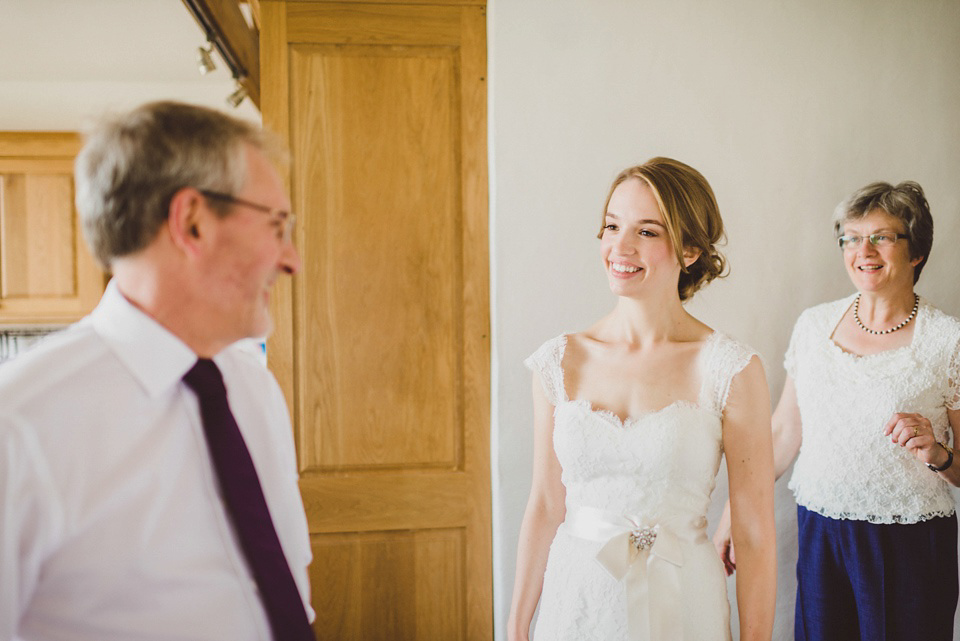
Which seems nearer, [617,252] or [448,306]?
[617,252]

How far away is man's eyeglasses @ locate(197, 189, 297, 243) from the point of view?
2.98 feet

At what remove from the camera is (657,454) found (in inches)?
54.4

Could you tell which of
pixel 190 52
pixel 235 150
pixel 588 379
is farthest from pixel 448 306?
pixel 190 52

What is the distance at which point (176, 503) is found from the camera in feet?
2.92

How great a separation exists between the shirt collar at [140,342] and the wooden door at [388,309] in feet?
4.19

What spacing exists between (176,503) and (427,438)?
1.38 meters

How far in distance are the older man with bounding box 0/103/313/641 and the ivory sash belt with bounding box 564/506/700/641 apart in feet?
2.27

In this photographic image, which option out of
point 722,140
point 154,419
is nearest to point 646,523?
point 154,419

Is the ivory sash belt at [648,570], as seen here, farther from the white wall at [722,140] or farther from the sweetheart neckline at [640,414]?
the white wall at [722,140]

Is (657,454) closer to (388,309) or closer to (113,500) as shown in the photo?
(113,500)

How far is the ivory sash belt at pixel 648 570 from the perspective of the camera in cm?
136

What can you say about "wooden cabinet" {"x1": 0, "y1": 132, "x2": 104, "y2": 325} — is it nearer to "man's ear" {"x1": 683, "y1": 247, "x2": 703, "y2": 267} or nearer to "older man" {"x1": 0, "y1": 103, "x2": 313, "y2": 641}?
"older man" {"x1": 0, "y1": 103, "x2": 313, "y2": 641}

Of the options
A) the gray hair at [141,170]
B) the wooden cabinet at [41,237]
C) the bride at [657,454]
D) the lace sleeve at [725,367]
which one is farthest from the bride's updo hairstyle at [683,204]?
the wooden cabinet at [41,237]

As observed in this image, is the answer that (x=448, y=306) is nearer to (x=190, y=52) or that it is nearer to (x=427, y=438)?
(x=427, y=438)
